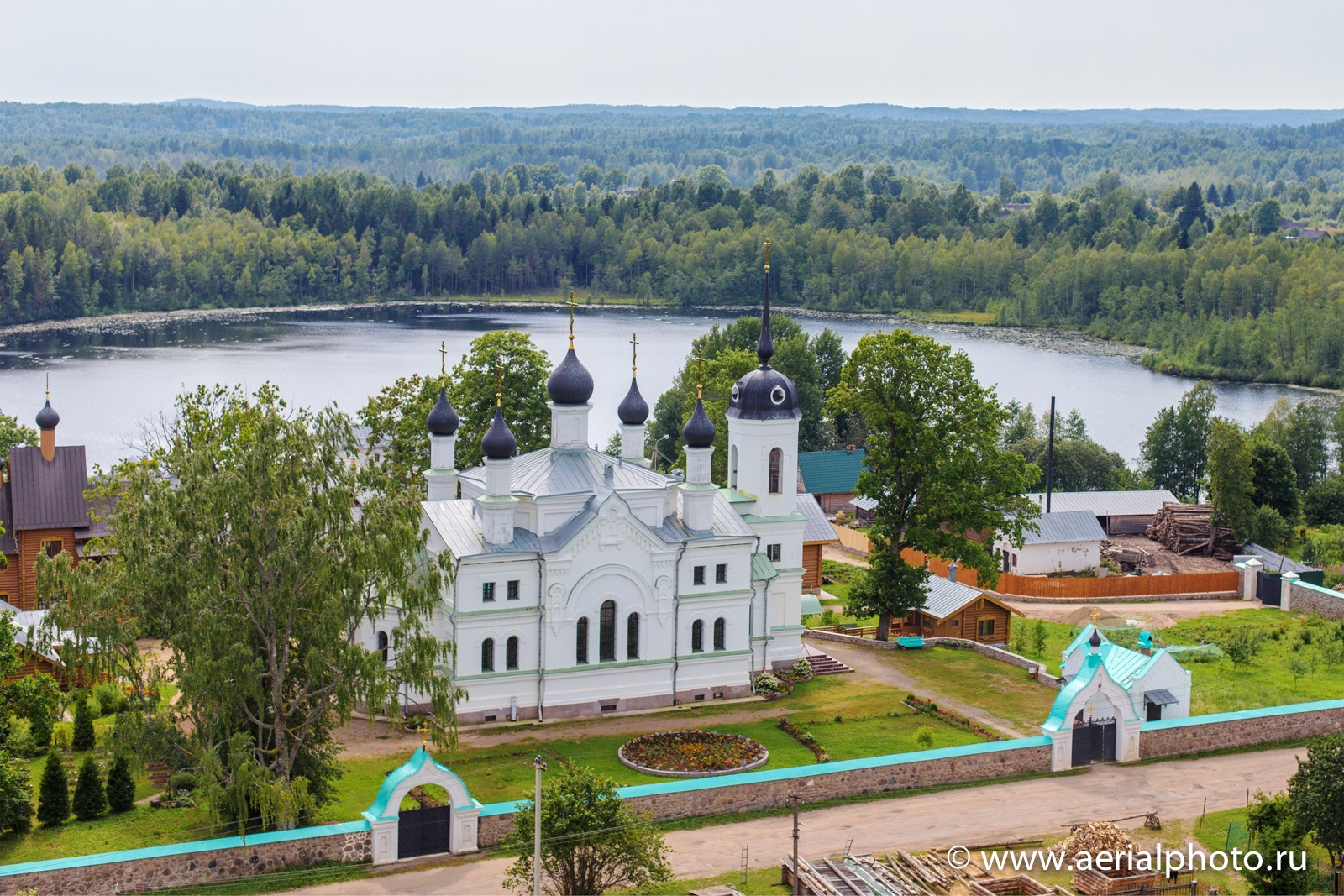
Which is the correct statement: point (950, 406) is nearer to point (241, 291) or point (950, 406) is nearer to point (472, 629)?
point (472, 629)

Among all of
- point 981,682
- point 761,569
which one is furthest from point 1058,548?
point 761,569

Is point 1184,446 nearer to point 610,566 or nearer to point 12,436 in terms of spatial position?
point 610,566

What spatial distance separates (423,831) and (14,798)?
18.2 feet

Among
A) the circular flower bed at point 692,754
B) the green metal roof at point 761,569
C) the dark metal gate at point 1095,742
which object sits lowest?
the circular flower bed at point 692,754

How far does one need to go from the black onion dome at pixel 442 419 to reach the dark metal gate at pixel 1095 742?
13256mm

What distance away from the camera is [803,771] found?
23.2 m

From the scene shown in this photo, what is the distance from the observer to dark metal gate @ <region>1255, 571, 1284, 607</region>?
126ft

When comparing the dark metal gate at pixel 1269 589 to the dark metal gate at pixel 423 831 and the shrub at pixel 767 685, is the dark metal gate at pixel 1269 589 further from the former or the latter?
the dark metal gate at pixel 423 831

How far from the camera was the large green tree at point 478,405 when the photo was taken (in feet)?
122

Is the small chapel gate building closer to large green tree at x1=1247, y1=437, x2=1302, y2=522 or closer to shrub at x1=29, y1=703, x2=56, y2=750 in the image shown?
shrub at x1=29, y1=703, x2=56, y2=750

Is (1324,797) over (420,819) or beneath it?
over

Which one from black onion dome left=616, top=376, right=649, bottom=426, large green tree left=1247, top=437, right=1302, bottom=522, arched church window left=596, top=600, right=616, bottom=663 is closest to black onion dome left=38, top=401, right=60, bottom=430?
black onion dome left=616, top=376, right=649, bottom=426

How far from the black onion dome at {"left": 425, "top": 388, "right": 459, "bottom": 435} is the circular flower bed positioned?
7.92 metres

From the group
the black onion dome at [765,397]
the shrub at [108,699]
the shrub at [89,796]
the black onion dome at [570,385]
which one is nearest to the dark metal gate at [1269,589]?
the black onion dome at [765,397]
